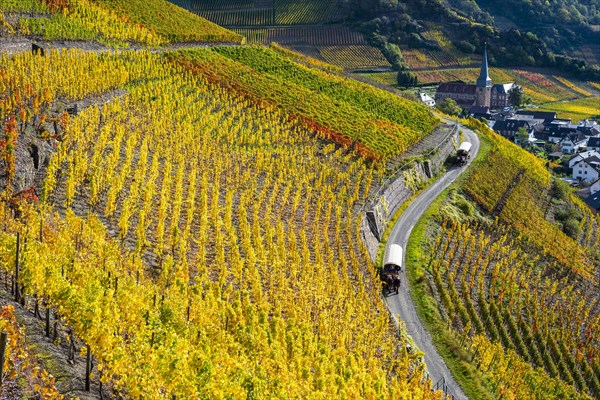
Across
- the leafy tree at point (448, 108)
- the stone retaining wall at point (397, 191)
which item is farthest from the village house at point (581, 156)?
the stone retaining wall at point (397, 191)

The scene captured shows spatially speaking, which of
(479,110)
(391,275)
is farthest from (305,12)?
(391,275)

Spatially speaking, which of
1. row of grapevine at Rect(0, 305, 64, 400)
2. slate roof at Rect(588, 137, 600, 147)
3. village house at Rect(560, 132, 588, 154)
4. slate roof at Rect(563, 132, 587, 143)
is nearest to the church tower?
slate roof at Rect(563, 132, 587, 143)

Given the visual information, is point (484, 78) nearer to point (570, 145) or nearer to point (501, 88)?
point (501, 88)

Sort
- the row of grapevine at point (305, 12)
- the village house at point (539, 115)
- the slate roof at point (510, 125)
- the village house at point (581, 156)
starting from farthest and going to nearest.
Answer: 1. the row of grapevine at point (305, 12)
2. the village house at point (539, 115)
3. the slate roof at point (510, 125)
4. the village house at point (581, 156)

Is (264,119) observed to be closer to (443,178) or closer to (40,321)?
(443,178)

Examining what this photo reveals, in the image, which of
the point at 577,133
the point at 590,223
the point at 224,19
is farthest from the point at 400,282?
the point at 224,19

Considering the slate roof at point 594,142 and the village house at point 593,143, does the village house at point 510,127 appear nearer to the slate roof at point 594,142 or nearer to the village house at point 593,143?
the village house at point 593,143
